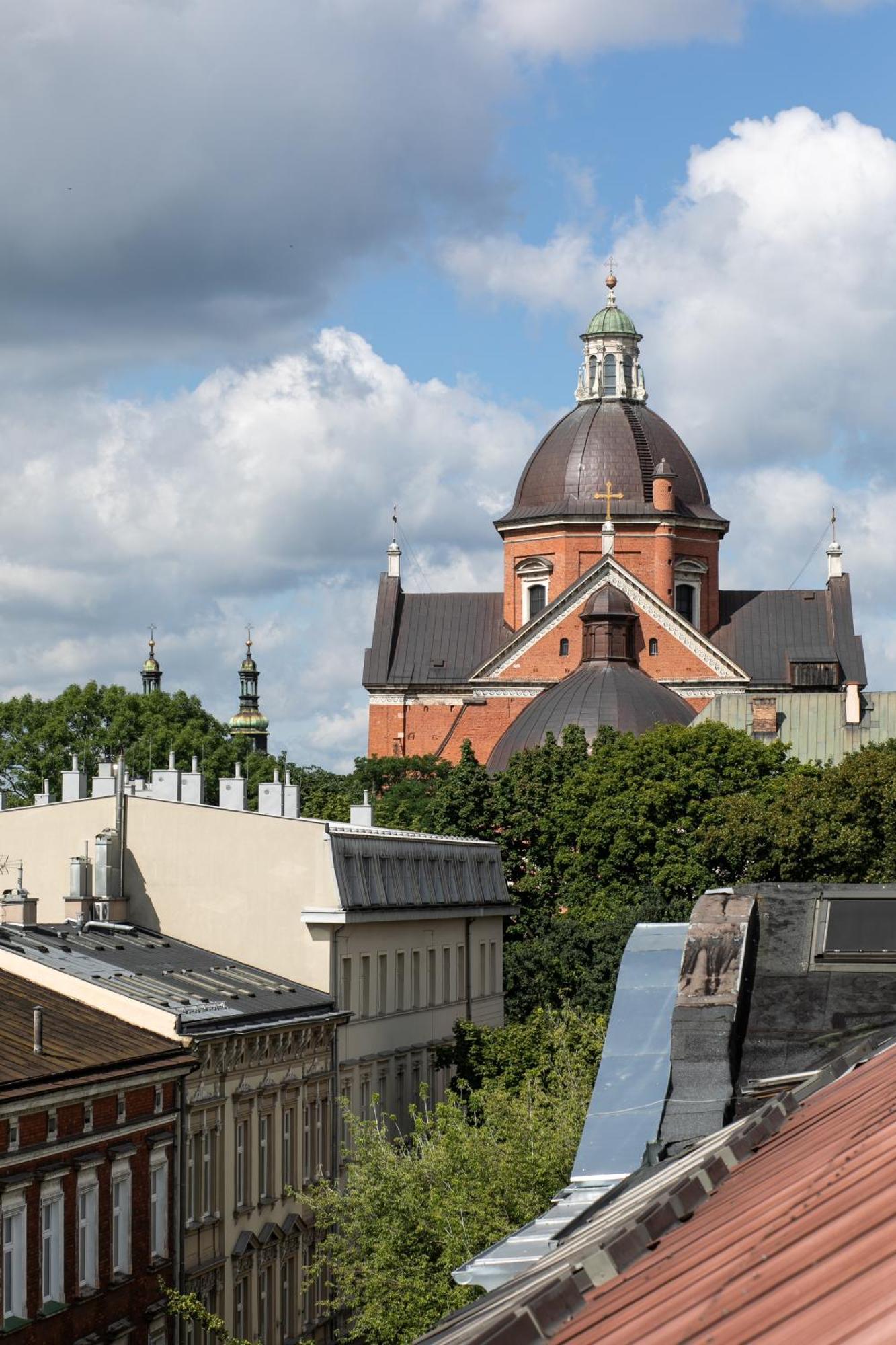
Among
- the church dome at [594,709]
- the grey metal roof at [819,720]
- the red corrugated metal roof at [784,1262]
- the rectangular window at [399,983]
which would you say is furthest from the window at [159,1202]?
the grey metal roof at [819,720]

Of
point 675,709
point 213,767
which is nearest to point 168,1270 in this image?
point 675,709

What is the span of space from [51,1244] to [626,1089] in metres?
11.9

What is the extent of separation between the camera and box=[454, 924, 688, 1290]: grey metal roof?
1246cm

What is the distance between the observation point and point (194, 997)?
3275 cm

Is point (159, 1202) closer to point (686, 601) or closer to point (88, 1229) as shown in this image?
point (88, 1229)

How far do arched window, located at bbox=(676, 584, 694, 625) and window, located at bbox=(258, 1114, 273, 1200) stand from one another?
264 feet

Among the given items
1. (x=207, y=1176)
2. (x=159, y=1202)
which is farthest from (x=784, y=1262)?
(x=207, y=1176)

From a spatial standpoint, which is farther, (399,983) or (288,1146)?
(399,983)

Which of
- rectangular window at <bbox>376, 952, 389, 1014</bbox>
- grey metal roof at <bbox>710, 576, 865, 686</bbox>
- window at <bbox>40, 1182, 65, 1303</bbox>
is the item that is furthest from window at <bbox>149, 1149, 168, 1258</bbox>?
grey metal roof at <bbox>710, 576, 865, 686</bbox>

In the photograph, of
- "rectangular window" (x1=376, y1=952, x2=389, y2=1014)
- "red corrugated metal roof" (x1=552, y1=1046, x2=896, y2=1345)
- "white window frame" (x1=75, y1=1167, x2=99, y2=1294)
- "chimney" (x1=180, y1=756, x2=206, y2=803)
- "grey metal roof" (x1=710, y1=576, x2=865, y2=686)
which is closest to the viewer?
"red corrugated metal roof" (x1=552, y1=1046, x2=896, y2=1345)

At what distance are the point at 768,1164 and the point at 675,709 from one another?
8208cm

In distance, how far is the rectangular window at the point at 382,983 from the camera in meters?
42.7

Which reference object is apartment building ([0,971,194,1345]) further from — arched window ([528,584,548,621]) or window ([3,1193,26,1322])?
arched window ([528,584,548,621])

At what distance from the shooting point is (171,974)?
1411 inches
